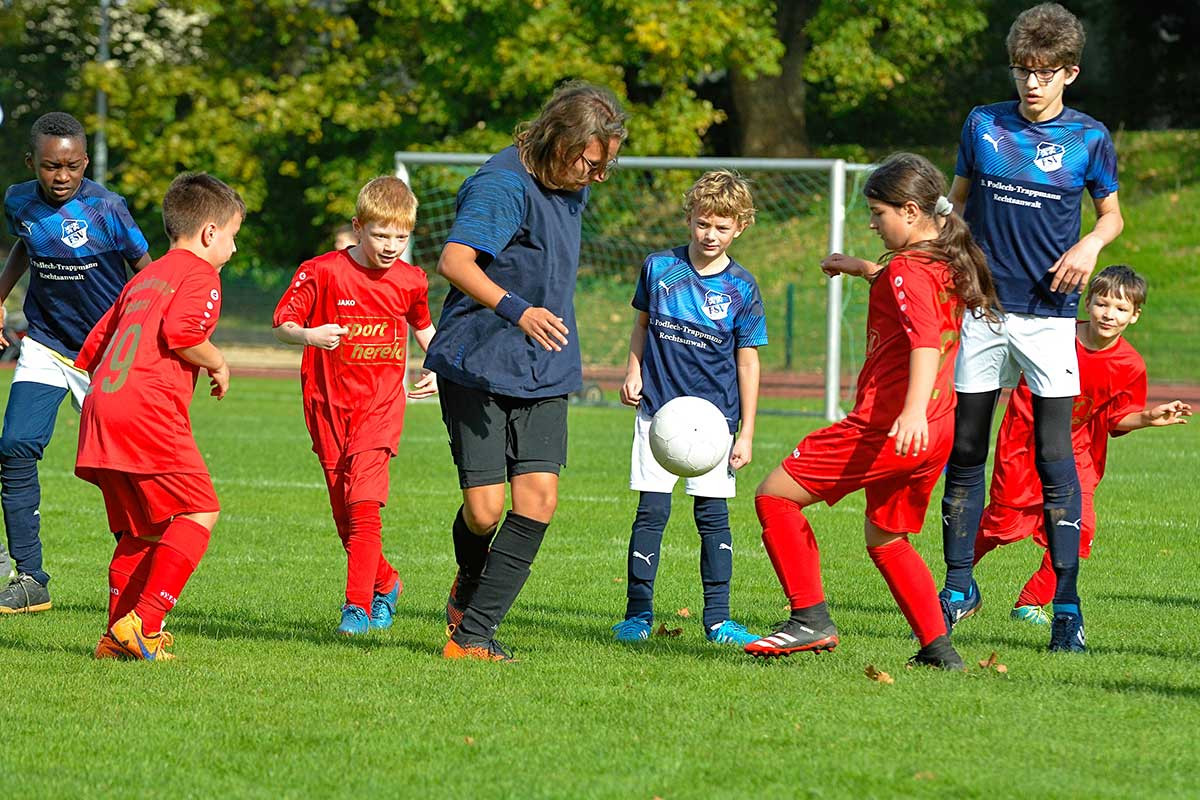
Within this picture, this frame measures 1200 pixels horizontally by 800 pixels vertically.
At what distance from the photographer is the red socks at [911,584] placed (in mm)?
5520

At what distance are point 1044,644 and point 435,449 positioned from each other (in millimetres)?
9556

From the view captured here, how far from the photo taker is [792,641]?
5574 millimetres

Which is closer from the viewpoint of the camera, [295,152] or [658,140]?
[658,140]

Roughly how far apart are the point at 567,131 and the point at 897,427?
147cm

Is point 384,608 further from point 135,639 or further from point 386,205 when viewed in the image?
point 386,205

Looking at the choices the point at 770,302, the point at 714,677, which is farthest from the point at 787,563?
the point at 770,302

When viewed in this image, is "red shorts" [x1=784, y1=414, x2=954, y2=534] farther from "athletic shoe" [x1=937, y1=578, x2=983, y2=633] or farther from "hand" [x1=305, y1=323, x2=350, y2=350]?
"hand" [x1=305, y1=323, x2=350, y2=350]

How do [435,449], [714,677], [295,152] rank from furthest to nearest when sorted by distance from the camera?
[295,152]
[435,449]
[714,677]

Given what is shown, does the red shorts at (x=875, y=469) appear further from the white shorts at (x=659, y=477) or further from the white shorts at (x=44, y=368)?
the white shorts at (x=44, y=368)

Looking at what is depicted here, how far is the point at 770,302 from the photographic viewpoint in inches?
1072

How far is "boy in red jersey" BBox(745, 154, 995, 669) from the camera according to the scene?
17.4 feet

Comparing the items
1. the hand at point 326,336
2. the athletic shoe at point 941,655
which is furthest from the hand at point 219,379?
the athletic shoe at point 941,655

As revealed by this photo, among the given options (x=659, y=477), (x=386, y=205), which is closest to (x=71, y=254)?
(x=386, y=205)

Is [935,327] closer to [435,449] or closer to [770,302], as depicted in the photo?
[435,449]
